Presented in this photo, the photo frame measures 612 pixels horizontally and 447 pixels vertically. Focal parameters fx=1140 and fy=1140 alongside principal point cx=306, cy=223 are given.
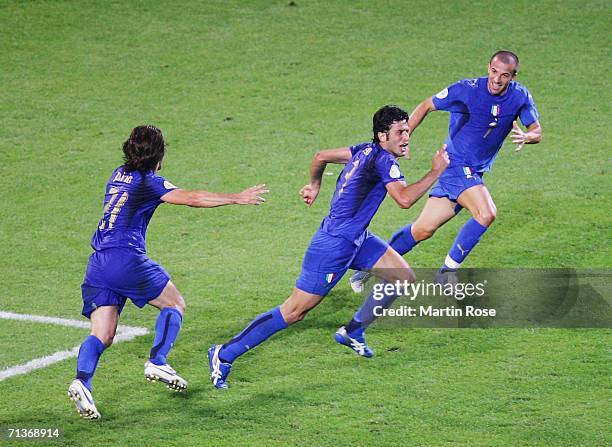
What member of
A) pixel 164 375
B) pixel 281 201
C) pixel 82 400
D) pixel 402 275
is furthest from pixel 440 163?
pixel 281 201

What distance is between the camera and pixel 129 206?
26.4ft

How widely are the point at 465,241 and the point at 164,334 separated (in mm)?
3064

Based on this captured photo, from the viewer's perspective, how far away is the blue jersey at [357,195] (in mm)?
8406

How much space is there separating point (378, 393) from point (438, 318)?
1.64 meters

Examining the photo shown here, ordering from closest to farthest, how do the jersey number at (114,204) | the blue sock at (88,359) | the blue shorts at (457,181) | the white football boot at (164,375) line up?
the blue sock at (88,359)
the white football boot at (164,375)
the jersey number at (114,204)
the blue shorts at (457,181)

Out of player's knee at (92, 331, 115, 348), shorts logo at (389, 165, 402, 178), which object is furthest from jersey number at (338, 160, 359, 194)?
player's knee at (92, 331, 115, 348)

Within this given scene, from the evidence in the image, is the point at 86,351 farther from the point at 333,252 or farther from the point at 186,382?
the point at 333,252

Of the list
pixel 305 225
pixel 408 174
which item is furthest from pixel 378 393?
pixel 408 174

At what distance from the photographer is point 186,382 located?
8273 millimetres

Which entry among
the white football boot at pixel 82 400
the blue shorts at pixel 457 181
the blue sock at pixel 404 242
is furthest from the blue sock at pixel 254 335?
the blue shorts at pixel 457 181

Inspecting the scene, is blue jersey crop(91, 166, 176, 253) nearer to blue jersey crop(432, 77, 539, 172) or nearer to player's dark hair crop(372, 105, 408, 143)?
player's dark hair crop(372, 105, 408, 143)

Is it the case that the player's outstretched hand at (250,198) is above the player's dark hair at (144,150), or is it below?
below

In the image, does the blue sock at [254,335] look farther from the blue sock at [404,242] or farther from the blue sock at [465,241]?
the blue sock at [465,241]

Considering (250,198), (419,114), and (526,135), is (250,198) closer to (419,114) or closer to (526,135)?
(419,114)
